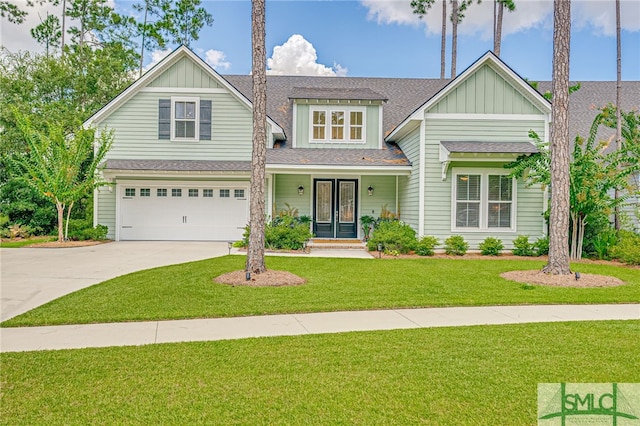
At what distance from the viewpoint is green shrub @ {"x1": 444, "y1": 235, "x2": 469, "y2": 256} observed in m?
13.7

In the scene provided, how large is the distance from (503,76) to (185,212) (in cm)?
1194

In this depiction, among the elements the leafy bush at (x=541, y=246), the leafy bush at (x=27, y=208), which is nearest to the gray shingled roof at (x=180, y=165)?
the leafy bush at (x=27, y=208)

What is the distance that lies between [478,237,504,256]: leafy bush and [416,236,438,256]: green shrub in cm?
149

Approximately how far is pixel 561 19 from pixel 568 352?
7.88 metres

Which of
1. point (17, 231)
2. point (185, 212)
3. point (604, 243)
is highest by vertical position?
point (185, 212)

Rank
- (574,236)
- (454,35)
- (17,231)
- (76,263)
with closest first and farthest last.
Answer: (76,263), (574,236), (17,231), (454,35)

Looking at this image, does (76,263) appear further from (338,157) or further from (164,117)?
(338,157)

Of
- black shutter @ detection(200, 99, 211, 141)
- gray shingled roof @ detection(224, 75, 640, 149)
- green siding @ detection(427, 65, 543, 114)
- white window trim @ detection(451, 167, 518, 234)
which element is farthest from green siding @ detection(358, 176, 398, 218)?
black shutter @ detection(200, 99, 211, 141)

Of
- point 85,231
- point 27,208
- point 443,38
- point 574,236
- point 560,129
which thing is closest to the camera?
point 560,129

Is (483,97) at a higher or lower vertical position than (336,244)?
higher

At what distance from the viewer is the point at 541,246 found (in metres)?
13.6

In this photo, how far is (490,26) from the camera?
25.9m

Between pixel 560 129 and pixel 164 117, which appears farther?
pixel 164 117

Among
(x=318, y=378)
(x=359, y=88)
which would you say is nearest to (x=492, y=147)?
(x=359, y=88)
